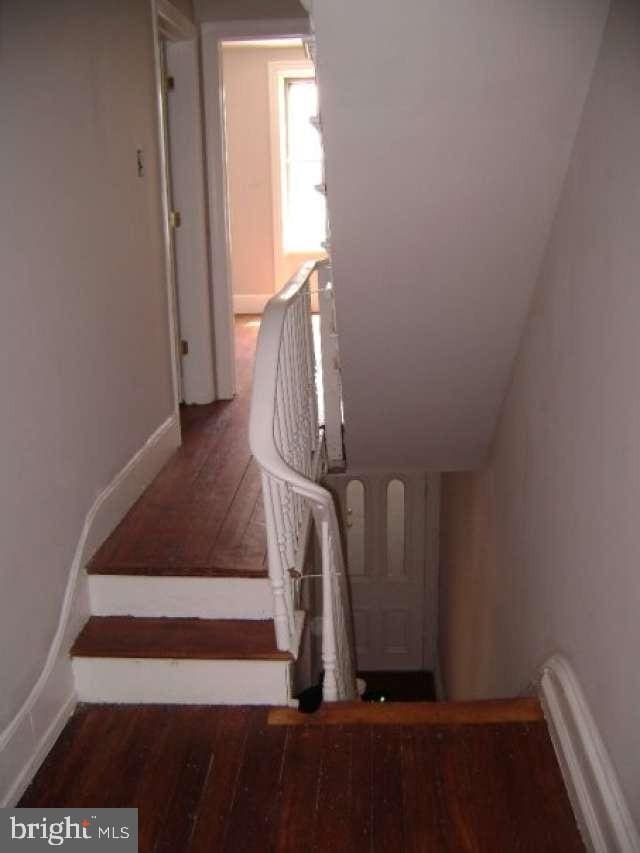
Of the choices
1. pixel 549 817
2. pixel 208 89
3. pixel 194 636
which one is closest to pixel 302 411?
pixel 194 636

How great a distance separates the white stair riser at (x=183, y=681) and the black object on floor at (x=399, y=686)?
11.3ft

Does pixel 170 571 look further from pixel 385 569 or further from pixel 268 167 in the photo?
pixel 268 167

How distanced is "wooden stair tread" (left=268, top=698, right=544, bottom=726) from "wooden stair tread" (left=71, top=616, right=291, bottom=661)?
179mm

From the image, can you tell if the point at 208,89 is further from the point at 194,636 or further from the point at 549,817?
the point at 549,817

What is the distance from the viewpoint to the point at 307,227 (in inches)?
275

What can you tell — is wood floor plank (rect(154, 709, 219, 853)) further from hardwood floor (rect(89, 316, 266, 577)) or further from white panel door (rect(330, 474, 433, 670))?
white panel door (rect(330, 474, 433, 670))

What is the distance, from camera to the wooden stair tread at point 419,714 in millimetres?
2033

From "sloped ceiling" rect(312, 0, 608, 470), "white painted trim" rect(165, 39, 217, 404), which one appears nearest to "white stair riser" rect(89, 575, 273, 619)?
"sloped ceiling" rect(312, 0, 608, 470)

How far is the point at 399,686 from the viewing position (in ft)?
18.1

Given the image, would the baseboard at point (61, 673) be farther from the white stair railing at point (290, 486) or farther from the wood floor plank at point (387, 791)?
the wood floor plank at point (387, 791)

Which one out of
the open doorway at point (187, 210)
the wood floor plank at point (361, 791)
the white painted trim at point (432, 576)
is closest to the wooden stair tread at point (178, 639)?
the wood floor plank at point (361, 791)

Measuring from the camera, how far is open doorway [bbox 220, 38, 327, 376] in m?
6.46

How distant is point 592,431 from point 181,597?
1.37 m

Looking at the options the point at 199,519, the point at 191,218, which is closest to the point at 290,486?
the point at 199,519
